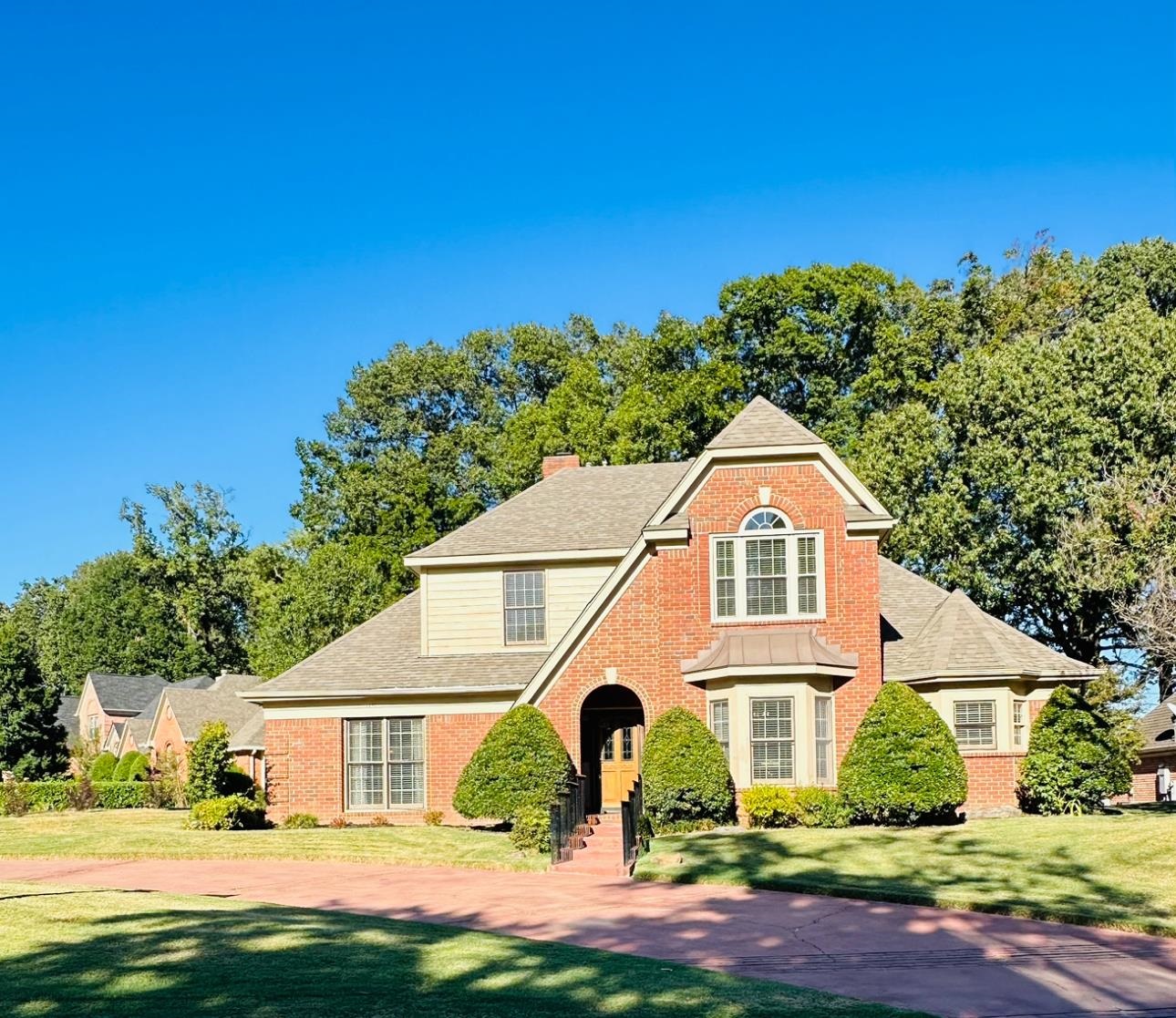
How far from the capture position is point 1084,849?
68.1ft

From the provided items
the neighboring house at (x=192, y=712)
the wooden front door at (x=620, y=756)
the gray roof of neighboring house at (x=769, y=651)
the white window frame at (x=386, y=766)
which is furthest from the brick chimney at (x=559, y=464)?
the neighboring house at (x=192, y=712)

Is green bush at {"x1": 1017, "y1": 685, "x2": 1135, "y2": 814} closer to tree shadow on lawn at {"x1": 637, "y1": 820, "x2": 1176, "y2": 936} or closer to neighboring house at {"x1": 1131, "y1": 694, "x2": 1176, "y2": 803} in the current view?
tree shadow on lawn at {"x1": 637, "y1": 820, "x2": 1176, "y2": 936}

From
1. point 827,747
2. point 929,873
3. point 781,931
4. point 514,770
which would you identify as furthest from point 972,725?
point 781,931

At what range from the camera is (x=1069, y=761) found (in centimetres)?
2648

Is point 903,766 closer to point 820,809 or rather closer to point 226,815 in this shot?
point 820,809

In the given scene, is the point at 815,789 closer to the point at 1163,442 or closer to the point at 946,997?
the point at 946,997

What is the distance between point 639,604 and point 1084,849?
10918 millimetres

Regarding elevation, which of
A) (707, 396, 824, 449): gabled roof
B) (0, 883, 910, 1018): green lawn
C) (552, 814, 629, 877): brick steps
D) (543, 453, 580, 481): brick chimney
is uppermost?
(543, 453, 580, 481): brick chimney

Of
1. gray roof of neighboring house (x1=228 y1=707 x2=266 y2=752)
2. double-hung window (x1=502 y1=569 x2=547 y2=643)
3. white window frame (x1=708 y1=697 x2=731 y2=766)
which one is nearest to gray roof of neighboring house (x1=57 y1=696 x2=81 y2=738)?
gray roof of neighboring house (x1=228 y1=707 x2=266 y2=752)

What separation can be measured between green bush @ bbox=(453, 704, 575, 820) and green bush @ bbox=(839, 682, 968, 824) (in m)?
5.85

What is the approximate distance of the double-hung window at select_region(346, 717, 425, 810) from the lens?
30.1 m

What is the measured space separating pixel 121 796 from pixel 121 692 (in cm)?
4246

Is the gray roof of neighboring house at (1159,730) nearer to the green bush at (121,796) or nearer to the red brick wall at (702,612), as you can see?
the red brick wall at (702,612)

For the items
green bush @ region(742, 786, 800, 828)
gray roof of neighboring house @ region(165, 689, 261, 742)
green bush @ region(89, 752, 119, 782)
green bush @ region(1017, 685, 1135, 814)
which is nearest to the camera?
green bush @ region(742, 786, 800, 828)
